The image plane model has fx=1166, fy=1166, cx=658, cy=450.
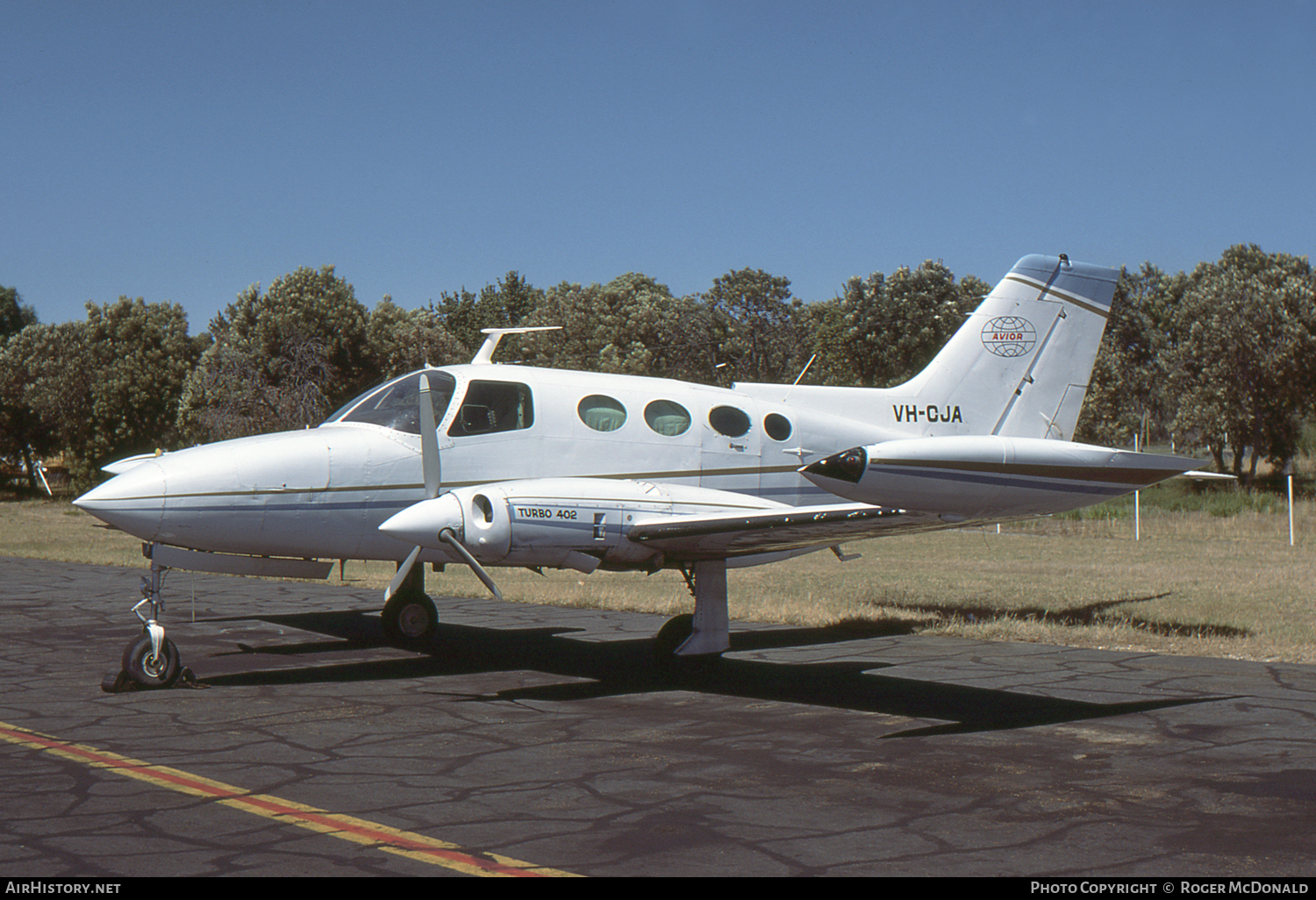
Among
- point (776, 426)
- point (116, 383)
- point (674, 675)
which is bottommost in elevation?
point (674, 675)

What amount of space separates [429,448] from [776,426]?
385 cm

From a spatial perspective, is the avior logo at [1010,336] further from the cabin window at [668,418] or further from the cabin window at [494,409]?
the cabin window at [494,409]

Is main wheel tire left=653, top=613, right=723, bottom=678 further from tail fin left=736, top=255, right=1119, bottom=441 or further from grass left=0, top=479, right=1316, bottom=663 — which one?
tail fin left=736, top=255, right=1119, bottom=441

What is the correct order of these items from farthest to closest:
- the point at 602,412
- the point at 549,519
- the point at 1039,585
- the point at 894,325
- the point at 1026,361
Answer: the point at 894,325, the point at 1039,585, the point at 1026,361, the point at 602,412, the point at 549,519

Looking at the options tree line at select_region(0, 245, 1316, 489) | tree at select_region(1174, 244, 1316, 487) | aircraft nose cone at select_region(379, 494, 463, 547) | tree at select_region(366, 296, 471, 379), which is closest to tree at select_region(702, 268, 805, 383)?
tree line at select_region(0, 245, 1316, 489)

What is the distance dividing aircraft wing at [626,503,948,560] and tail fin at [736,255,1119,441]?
13.8 feet

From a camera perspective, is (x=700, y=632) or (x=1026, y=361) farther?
(x=1026, y=361)

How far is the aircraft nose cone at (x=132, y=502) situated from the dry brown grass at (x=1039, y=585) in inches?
264

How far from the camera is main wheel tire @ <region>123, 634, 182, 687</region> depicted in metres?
9.93

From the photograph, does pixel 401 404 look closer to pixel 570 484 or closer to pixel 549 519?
pixel 570 484

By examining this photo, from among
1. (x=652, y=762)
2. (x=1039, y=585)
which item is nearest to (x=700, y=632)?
(x=652, y=762)

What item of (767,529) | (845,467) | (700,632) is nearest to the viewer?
(845,467)

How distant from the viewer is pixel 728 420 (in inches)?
485

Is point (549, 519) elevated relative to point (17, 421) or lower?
lower
